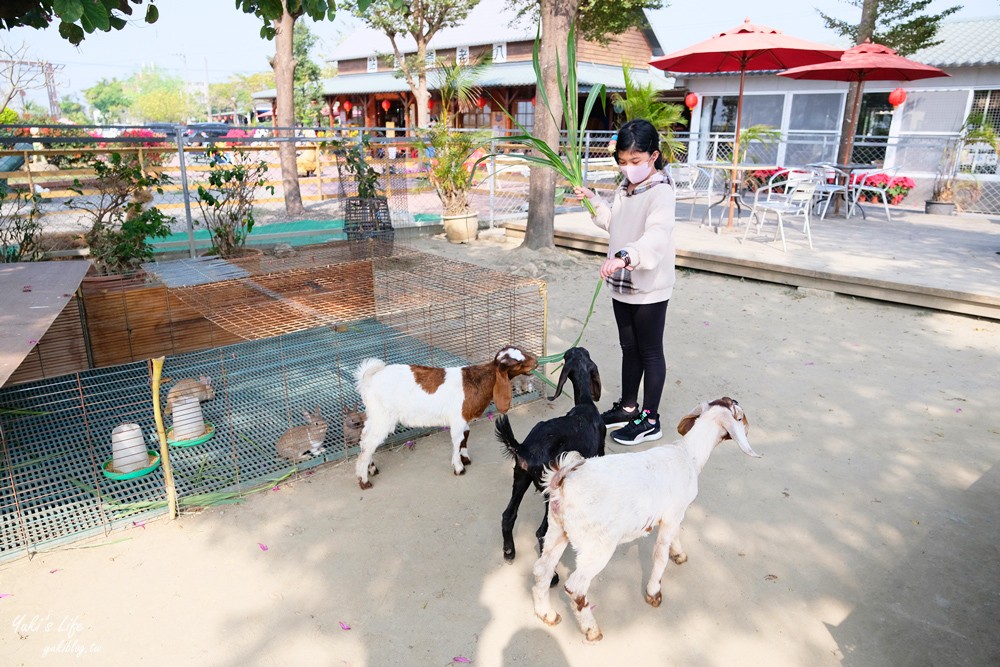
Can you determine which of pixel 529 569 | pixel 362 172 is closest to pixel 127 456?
pixel 529 569

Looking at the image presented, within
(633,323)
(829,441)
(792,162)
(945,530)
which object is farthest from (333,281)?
(792,162)

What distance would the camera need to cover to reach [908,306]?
663cm

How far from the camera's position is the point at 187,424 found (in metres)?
3.76

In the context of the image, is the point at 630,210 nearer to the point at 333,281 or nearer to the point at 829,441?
the point at 829,441

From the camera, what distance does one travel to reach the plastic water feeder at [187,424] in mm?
3746

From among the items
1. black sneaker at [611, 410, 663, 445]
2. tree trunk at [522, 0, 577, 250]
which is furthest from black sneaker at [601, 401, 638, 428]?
tree trunk at [522, 0, 577, 250]

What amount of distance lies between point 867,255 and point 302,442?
7.31 meters

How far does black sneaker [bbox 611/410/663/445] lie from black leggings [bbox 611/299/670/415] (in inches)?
2.6

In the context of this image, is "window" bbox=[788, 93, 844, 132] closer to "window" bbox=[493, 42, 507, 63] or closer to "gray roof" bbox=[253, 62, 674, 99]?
"gray roof" bbox=[253, 62, 674, 99]

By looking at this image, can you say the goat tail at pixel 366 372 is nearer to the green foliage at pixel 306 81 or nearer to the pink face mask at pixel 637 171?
the pink face mask at pixel 637 171

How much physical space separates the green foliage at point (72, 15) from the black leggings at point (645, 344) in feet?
10.0

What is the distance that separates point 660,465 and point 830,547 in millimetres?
1106

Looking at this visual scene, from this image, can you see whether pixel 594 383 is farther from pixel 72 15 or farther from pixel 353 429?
pixel 72 15

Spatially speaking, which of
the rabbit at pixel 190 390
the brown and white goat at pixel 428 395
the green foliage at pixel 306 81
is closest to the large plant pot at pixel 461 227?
the rabbit at pixel 190 390
